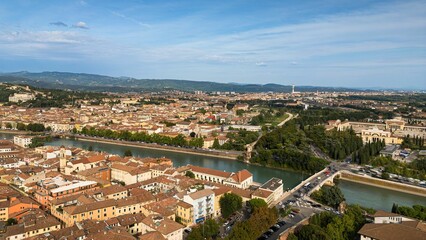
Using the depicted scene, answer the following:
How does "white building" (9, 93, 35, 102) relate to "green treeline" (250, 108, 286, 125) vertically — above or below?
above

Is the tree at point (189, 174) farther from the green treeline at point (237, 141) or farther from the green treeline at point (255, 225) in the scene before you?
the green treeline at point (237, 141)

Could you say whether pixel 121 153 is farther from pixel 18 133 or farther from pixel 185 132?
pixel 18 133

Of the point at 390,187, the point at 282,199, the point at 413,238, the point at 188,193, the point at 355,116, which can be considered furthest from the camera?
the point at 355,116

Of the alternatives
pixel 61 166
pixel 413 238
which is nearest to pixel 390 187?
pixel 413 238

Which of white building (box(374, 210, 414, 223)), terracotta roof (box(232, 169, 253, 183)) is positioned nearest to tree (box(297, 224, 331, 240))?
white building (box(374, 210, 414, 223))

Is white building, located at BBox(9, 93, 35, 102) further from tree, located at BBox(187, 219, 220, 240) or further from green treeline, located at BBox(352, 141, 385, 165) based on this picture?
tree, located at BBox(187, 219, 220, 240)

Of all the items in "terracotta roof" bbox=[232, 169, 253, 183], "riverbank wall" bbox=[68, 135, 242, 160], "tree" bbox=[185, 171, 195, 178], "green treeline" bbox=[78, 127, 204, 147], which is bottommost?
"riverbank wall" bbox=[68, 135, 242, 160]

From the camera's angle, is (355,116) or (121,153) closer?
(121,153)

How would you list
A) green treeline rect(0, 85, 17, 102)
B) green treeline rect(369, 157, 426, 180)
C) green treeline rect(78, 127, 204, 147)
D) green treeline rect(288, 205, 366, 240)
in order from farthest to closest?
green treeline rect(0, 85, 17, 102) → green treeline rect(78, 127, 204, 147) → green treeline rect(369, 157, 426, 180) → green treeline rect(288, 205, 366, 240)
